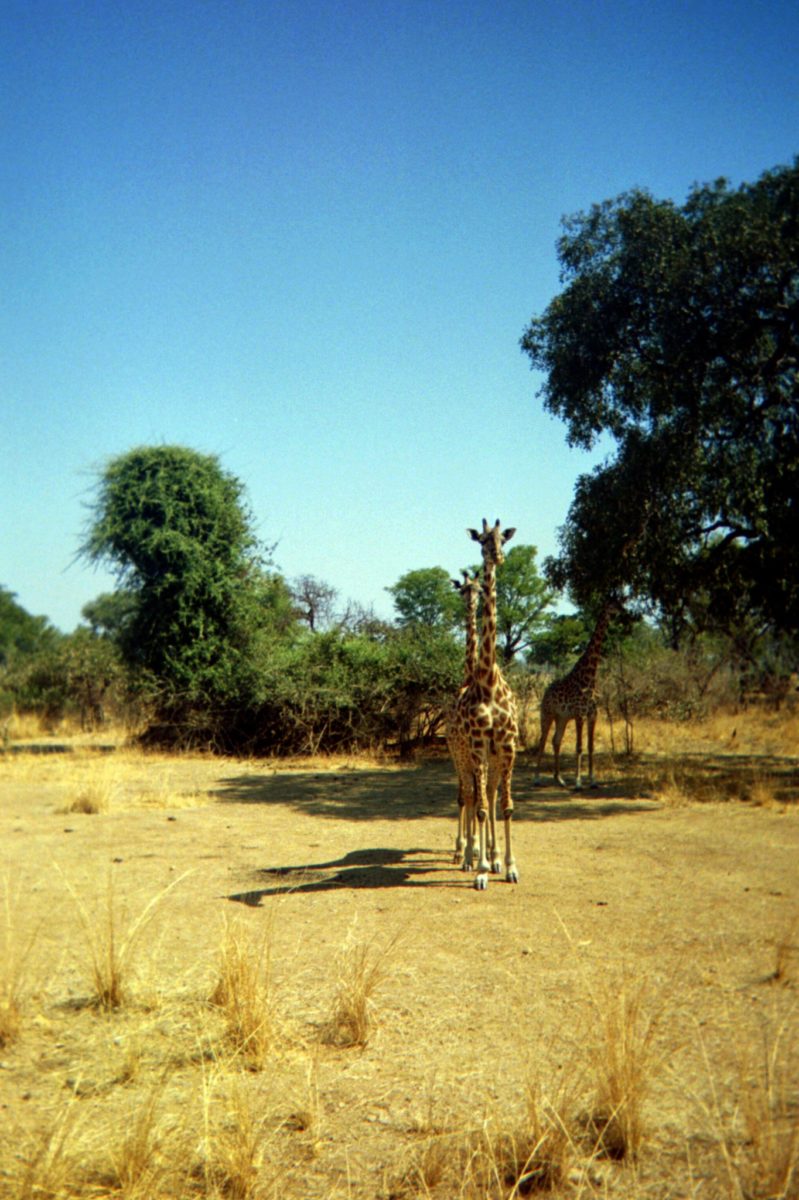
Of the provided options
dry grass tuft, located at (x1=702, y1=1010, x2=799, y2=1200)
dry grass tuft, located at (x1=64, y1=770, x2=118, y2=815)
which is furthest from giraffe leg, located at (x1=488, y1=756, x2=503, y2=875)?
dry grass tuft, located at (x1=64, y1=770, x2=118, y2=815)

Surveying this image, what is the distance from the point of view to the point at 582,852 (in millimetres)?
10031

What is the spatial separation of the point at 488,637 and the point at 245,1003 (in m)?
4.79

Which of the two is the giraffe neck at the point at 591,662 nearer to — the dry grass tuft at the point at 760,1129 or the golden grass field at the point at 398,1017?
the golden grass field at the point at 398,1017

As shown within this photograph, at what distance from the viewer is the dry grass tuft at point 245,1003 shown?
497 centimetres

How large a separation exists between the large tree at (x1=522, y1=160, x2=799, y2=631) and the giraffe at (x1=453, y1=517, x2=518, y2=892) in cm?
489

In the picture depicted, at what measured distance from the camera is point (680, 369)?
13.5 metres

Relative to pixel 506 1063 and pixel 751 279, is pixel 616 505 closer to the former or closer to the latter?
pixel 751 279

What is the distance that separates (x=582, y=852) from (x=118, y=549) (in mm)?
14758

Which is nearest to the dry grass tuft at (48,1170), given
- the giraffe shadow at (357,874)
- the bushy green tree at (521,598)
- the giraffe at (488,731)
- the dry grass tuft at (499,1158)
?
the dry grass tuft at (499,1158)

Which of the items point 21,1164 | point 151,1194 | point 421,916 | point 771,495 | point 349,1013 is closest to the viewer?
point 151,1194

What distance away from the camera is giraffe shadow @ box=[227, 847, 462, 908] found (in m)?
8.41

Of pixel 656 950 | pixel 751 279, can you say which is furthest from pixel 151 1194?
pixel 751 279

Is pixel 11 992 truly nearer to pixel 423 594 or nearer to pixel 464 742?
pixel 464 742

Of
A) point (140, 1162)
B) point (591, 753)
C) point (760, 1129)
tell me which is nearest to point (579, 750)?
point (591, 753)
